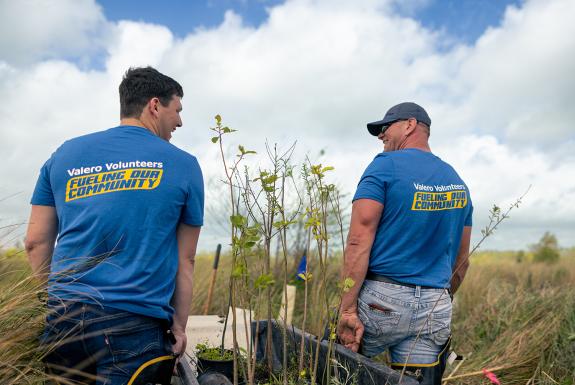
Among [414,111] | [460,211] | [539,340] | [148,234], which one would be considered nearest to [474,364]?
[539,340]

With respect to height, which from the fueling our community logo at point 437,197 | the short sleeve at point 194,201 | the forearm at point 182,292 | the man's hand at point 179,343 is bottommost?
the man's hand at point 179,343

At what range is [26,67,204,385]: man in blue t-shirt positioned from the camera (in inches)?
74.1

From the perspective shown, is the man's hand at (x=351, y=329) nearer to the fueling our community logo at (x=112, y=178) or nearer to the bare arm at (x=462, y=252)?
the bare arm at (x=462, y=252)

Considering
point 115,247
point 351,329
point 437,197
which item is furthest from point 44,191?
point 437,197

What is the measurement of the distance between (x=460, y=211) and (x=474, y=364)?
2521mm

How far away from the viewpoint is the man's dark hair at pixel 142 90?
2.32 meters

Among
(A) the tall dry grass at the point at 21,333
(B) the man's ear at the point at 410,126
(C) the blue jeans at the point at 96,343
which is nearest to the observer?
(A) the tall dry grass at the point at 21,333

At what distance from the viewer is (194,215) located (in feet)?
6.93

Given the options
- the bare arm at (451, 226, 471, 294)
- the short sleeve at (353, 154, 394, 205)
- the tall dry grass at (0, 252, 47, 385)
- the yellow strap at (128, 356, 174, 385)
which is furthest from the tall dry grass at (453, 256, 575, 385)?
the tall dry grass at (0, 252, 47, 385)

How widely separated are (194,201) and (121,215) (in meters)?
0.30

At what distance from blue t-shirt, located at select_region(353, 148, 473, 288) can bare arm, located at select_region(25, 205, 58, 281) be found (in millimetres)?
1441

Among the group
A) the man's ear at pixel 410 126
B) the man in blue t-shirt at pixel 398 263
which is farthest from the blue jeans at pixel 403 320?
the man's ear at pixel 410 126

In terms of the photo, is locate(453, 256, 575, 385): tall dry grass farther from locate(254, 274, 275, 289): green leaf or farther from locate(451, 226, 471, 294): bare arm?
locate(254, 274, 275, 289): green leaf

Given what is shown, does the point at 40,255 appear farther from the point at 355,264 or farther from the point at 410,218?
the point at 410,218
